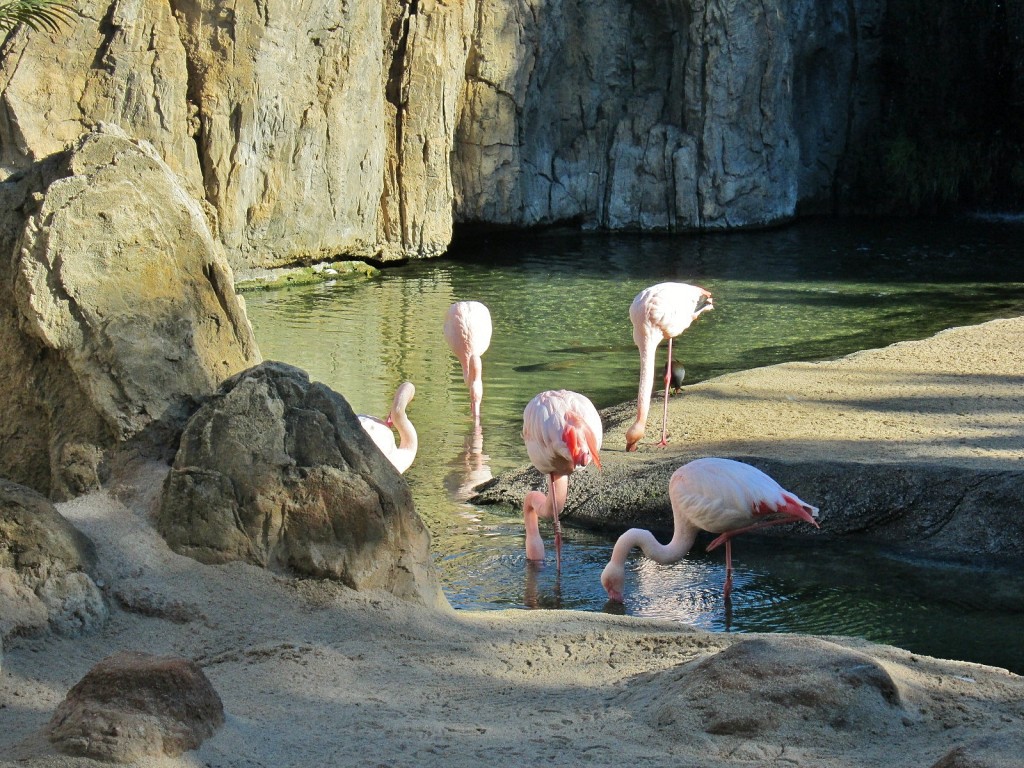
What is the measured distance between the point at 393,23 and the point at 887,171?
335 inches

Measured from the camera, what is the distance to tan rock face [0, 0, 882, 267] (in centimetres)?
1210

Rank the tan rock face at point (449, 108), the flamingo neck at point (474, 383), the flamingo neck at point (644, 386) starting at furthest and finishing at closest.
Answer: the tan rock face at point (449, 108)
the flamingo neck at point (474, 383)
the flamingo neck at point (644, 386)

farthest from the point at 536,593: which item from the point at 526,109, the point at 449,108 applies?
the point at 526,109

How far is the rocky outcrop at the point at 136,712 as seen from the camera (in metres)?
2.33

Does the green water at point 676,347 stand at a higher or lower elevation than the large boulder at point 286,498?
lower

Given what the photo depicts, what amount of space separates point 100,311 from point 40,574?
3.58ft

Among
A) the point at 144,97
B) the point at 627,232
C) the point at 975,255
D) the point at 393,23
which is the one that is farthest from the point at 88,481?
the point at 627,232

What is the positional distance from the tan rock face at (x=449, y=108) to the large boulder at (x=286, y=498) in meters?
8.83

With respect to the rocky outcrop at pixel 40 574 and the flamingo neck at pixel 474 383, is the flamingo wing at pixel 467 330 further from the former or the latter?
the rocky outcrop at pixel 40 574

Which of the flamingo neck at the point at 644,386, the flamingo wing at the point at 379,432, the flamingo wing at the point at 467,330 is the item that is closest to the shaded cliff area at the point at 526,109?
the flamingo wing at the point at 467,330

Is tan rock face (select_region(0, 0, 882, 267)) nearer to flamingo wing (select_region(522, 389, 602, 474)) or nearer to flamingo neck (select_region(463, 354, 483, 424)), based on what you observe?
flamingo neck (select_region(463, 354, 483, 424))

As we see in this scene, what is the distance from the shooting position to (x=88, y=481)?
379 cm

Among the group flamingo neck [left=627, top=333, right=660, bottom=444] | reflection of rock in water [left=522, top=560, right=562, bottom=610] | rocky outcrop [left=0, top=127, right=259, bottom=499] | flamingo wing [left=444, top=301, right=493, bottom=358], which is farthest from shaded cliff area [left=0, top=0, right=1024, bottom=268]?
reflection of rock in water [left=522, top=560, right=562, bottom=610]

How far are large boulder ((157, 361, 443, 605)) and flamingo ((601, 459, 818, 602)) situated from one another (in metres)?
1.22
